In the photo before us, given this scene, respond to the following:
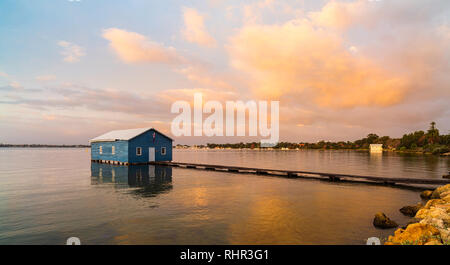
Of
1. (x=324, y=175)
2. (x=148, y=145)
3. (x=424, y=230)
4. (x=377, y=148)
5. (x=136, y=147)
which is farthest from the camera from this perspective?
(x=377, y=148)

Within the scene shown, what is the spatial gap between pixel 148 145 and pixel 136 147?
7.63 ft

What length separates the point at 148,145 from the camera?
4484 centimetres

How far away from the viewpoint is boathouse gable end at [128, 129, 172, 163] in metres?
42.7

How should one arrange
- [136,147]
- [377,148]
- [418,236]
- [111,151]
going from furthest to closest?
[377,148], [111,151], [136,147], [418,236]

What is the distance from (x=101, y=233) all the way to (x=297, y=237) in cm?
878

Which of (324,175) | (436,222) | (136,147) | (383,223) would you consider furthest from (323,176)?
(136,147)

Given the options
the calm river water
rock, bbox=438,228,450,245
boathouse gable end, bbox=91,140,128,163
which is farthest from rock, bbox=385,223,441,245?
boathouse gable end, bbox=91,140,128,163

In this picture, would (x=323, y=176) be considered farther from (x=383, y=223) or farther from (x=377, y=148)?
(x=377, y=148)

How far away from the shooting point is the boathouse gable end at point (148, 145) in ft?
140

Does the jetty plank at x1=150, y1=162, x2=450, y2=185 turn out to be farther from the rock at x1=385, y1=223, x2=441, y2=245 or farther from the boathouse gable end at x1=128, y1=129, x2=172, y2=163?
the rock at x1=385, y1=223, x2=441, y2=245

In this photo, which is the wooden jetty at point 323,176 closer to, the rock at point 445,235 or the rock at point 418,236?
the rock at point 445,235

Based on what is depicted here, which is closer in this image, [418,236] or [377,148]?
[418,236]
